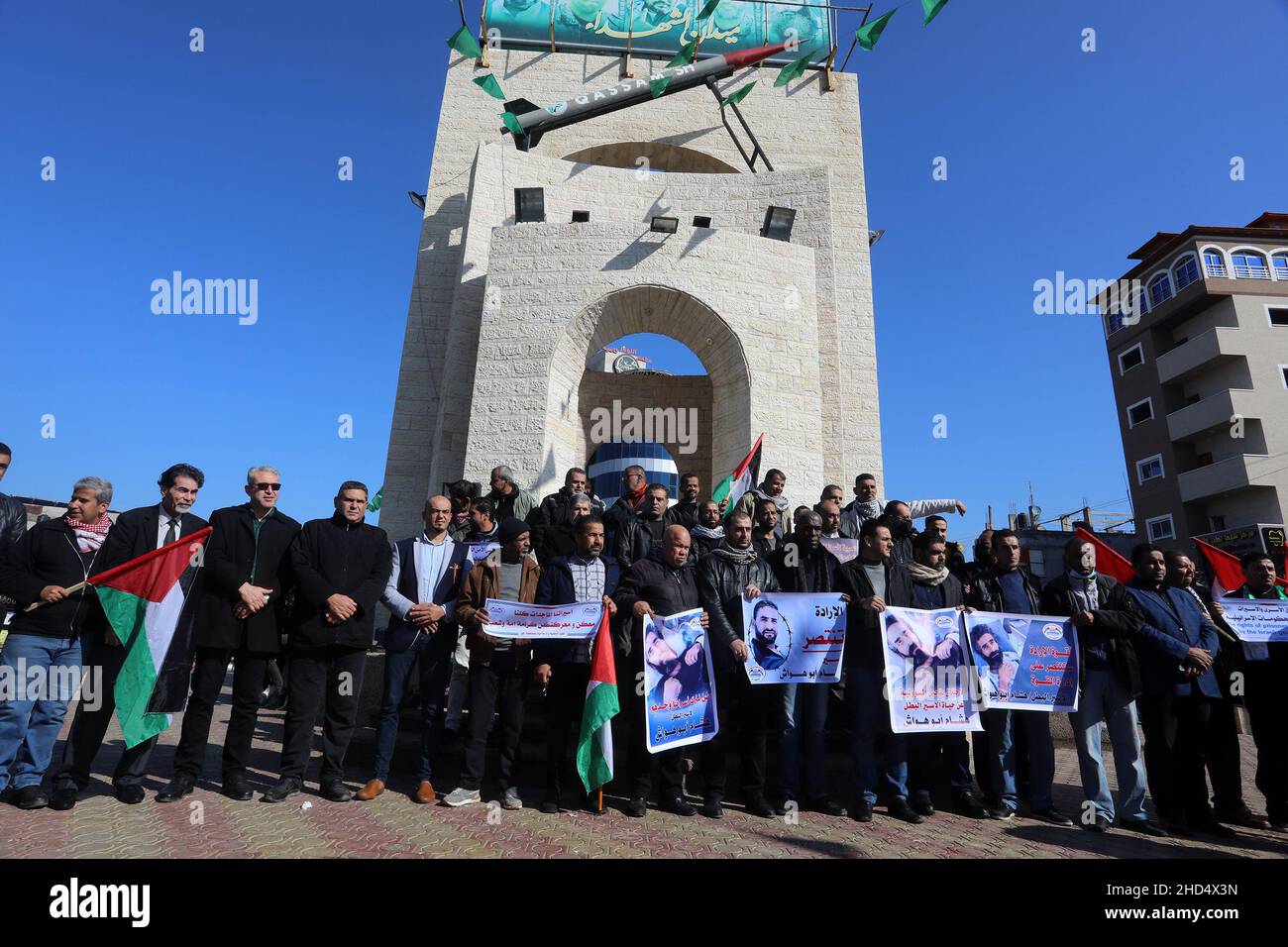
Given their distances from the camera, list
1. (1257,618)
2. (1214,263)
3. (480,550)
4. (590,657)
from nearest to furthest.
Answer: (590,657) → (1257,618) → (480,550) → (1214,263)

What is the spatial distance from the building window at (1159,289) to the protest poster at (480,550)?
1388 inches

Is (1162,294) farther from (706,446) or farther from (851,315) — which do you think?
(706,446)

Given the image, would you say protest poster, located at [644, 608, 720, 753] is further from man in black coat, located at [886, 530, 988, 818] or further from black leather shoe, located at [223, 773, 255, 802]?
black leather shoe, located at [223, 773, 255, 802]

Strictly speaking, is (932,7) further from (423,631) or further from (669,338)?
(423,631)

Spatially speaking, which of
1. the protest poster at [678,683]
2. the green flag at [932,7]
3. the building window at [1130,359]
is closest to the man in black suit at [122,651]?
the protest poster at [678,683]

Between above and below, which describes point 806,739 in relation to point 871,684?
below

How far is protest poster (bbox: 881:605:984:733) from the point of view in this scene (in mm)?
4559

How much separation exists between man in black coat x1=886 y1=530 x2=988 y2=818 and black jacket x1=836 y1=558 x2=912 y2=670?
67 mm

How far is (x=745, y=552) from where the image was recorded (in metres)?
4.95

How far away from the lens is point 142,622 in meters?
4.20

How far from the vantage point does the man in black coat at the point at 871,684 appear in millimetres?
4520

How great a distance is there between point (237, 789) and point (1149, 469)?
3607cm

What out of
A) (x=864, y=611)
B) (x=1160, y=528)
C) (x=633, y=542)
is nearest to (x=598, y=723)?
(x=864, y=611)

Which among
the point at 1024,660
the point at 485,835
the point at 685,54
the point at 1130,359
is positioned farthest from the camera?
the point at 1130,359
